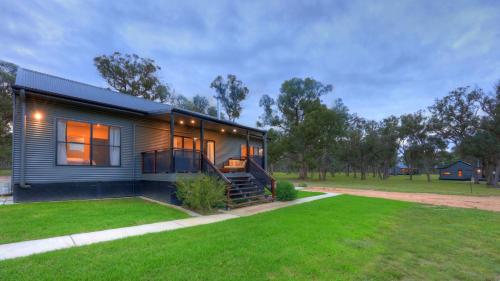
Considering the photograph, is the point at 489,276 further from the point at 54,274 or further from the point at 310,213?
the point at 54,274

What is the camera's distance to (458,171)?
Answer: 41.9 m

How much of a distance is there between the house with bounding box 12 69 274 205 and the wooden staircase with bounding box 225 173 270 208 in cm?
5

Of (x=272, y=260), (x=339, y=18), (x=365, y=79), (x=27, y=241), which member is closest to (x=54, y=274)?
(x=27, y=241)

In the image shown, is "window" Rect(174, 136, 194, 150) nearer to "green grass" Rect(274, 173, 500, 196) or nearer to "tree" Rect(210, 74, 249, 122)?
"green grass" Rect(274, 173, 500, 196)

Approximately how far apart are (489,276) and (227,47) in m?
25.5

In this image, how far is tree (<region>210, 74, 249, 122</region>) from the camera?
4053 centimetres

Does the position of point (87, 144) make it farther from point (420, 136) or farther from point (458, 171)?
point (458, 171)

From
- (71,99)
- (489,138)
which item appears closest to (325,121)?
(489,138)

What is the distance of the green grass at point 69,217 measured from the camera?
17.3 ft

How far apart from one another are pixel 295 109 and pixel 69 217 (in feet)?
108

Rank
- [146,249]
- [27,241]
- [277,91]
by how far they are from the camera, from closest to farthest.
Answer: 1. [146,249]
2. [27,241]
3. [277,91]

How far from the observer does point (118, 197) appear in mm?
10289

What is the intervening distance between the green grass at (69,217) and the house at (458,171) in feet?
167

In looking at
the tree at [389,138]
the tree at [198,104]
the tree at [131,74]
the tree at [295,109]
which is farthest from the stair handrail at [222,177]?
the tree at [389,138]
